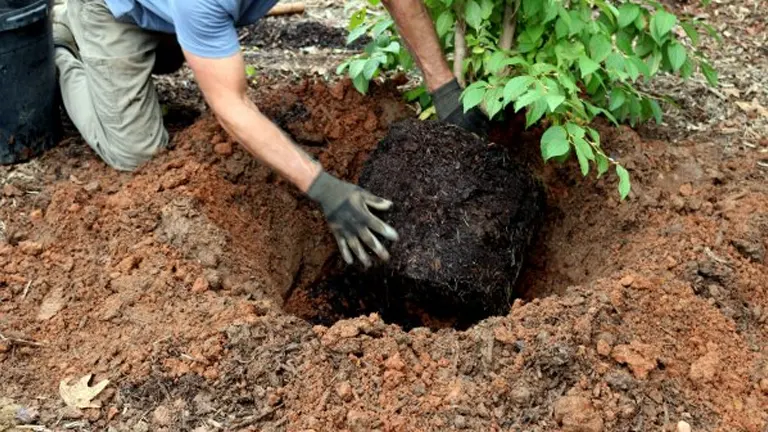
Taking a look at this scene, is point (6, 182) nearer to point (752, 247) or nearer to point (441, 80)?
point (441, 80)

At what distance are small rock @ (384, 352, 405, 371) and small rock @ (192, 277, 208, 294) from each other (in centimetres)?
82

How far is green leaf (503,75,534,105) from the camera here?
10.6ft

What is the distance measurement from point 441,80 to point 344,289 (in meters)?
1.03

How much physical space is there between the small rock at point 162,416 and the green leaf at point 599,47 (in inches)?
81.6

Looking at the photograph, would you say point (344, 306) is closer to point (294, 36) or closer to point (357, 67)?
point (357, 67)

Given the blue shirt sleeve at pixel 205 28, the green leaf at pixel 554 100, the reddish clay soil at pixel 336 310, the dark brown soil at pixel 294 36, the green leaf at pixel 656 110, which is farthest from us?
the dark brown soil at pixel 294 36

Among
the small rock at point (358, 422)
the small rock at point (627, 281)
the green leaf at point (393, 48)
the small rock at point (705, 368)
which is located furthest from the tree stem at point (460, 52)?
the small rock at point (358, 422)

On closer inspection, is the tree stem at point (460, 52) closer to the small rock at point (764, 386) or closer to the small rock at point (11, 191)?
the small rock at point (764, 386)

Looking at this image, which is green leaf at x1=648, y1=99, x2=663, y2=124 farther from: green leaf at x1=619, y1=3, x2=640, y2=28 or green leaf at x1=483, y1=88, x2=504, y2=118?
green leaf at x1=483, y1=88, x2=504, y2=118

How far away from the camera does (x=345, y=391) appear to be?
2871mm

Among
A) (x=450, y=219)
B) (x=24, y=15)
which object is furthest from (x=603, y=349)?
(x=24, y=15)

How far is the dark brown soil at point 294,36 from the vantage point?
5609 millimetres

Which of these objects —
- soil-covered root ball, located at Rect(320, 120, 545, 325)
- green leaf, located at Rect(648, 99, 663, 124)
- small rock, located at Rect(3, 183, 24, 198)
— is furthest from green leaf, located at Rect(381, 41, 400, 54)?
small rock, located at Rect(3, 183, 24, 198)

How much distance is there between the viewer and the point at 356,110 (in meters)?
4.33
